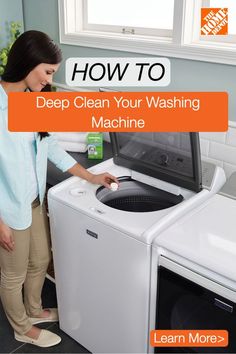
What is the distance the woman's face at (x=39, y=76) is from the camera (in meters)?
1.51

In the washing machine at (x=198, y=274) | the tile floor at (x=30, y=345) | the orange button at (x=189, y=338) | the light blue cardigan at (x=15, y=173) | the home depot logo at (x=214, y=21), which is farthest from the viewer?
the tile floor at (x=30, y=345)

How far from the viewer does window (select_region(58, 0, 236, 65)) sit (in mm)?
1911

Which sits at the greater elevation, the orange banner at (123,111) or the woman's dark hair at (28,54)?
the woman's dark hair at (28,54)

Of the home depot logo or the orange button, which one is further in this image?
the home depot logo

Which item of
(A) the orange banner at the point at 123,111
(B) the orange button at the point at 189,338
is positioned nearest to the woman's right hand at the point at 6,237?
(A) the orange banner at the point at 123,111

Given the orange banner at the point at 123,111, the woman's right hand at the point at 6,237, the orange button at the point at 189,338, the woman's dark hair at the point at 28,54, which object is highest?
the woman's dark hair at the point at 28,54

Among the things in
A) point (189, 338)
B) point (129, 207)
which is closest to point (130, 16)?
point (129, 207)

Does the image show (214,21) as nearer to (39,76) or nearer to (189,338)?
(39,76)

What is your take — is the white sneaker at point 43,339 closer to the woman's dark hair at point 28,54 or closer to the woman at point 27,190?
the woman at point 27,190

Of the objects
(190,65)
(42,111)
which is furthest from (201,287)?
(190,65)

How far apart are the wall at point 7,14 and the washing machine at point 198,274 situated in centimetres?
179

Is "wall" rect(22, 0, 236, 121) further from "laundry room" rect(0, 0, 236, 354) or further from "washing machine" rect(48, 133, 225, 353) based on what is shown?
"washing machine" rect(48, 133, 225, 353)

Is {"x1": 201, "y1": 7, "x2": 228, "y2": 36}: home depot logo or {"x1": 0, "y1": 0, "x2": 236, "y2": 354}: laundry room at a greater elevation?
{"x1": 201, "y1": 7, "x2": 228, "y2": 36}: home depot logo

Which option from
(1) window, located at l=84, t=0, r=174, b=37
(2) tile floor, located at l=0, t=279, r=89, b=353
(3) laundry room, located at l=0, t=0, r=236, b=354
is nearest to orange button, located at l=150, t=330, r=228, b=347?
(3) laundry room, located at l=0, t=0, r=236, b=354
